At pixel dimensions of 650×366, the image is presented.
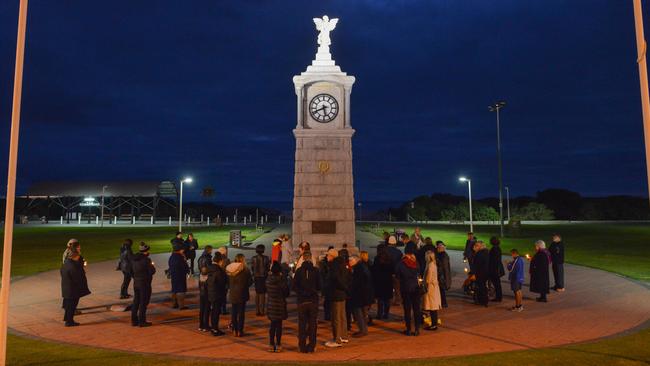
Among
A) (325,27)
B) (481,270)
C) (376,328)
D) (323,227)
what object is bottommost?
(376,328)

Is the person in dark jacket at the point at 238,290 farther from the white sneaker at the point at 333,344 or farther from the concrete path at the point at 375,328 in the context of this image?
the white sneaker at the point at 333,344

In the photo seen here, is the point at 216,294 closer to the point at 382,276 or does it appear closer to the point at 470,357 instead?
the point at 382,276

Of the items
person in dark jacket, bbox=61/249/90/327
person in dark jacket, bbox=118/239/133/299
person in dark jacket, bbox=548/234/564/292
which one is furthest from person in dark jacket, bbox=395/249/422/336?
person in dark jacket, bbox=118/239/133/299

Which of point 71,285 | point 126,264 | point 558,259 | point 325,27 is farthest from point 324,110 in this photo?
point 71,285

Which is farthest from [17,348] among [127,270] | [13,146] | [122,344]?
[127,270]

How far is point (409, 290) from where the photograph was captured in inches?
391

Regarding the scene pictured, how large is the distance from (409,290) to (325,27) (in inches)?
587

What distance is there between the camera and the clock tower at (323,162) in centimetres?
1991

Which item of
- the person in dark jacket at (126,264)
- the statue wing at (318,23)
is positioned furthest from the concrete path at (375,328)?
the statue wing at (318,23)

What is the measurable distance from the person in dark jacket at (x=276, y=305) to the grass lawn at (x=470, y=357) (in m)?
1.00

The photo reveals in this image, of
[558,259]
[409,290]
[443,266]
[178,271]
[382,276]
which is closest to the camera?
[409,290]

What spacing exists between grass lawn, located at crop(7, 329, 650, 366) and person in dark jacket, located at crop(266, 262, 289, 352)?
100cm

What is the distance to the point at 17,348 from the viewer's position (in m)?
8.66

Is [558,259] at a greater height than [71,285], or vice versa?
[558,259]
